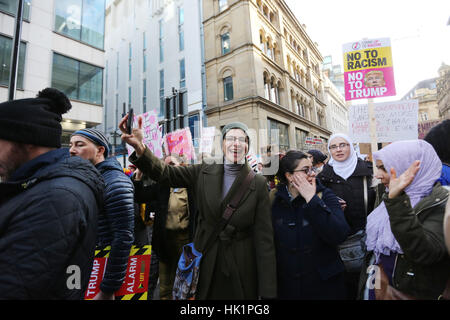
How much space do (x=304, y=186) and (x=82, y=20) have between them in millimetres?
→ 17801

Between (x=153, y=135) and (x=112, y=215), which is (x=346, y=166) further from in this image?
(x=153, y=135)

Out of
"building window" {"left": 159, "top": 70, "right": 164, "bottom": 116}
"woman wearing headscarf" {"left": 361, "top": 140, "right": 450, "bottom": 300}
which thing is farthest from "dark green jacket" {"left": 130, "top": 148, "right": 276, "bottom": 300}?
"building window" {"left": 159, "top": 70, "right": 164, "bottom": 116}

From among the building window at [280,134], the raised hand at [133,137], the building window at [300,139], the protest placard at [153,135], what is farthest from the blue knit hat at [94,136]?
the building window at [300,139]

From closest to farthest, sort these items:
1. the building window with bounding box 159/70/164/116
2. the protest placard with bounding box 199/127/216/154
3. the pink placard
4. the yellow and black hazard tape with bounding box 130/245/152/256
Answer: the yellow and black hazard tape with bounding box 130/245/152/256 < the pink placard < the protest placard with bounding box 199/127/216/154 < the building window with bounding box 159/70/164/116

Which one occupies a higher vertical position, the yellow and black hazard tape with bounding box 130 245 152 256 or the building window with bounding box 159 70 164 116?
the building window with bounding box 159 70 164 116

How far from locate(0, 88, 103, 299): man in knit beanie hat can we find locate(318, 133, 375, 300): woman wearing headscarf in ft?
7.91

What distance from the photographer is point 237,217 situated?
71.8 inches

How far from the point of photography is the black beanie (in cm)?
114

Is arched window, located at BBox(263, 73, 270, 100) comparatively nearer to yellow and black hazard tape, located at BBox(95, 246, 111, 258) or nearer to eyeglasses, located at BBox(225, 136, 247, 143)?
eyeglasses, located at BBox(225, 136, 247, 143)

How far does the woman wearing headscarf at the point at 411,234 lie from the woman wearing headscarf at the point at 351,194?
1.62 ft

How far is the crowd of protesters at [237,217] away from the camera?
1.02 m

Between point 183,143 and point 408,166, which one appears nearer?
point 408,166

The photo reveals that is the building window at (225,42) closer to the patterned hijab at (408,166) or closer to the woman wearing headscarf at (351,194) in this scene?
the woman wearing headscarf at (351,194)

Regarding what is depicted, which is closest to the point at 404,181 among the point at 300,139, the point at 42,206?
the point at 42,206
